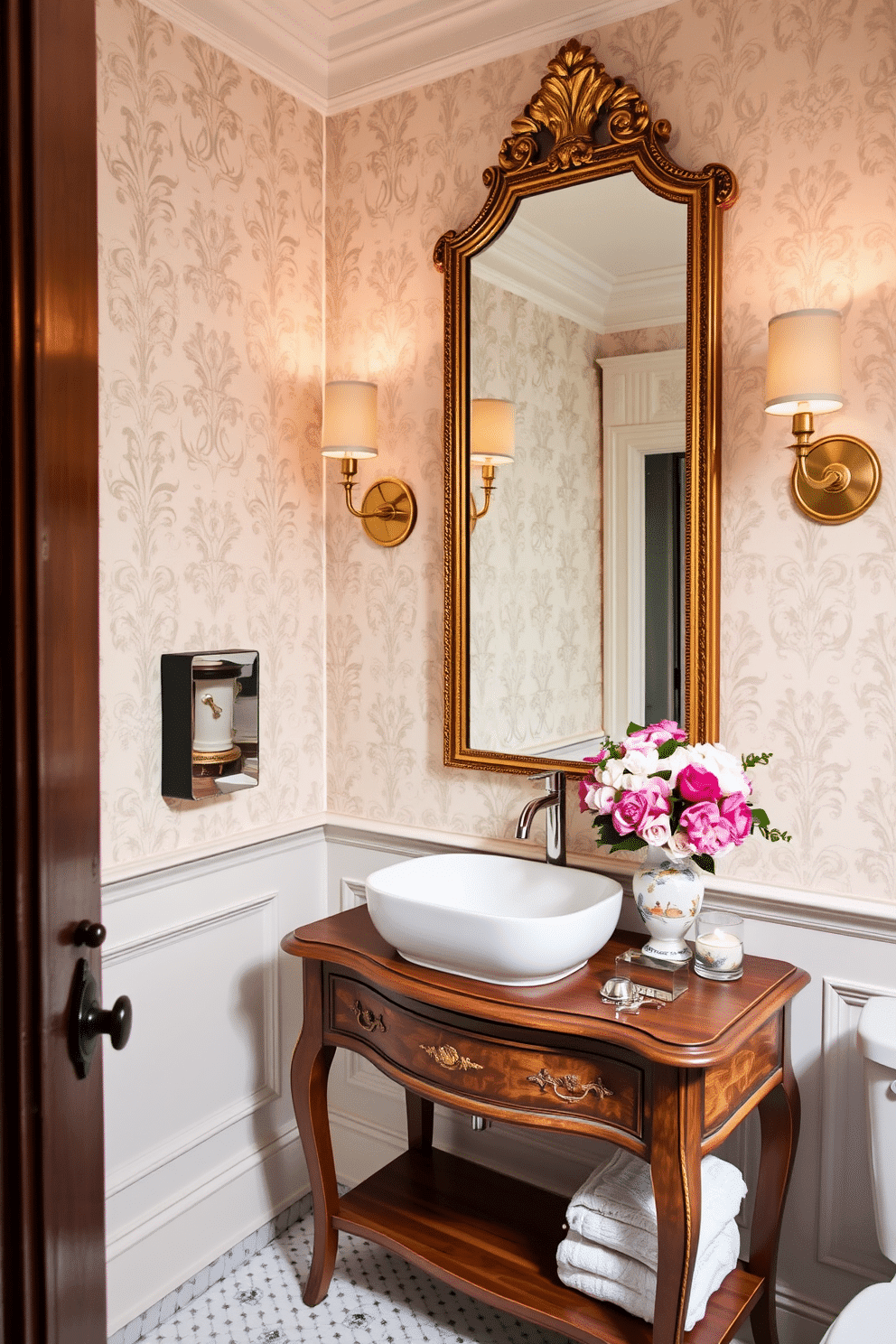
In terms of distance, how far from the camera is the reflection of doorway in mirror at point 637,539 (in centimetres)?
191

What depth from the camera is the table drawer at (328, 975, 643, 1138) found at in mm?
1542

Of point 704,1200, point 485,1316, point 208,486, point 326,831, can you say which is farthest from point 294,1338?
point 208,486

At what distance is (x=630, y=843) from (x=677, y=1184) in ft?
1.71

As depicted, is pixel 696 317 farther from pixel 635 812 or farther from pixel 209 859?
pixel 209 859

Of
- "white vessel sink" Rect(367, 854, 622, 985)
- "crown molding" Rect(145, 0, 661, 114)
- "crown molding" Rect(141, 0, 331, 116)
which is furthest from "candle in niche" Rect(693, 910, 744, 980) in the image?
"crown molding" Rect(141, 0, 331, 116)

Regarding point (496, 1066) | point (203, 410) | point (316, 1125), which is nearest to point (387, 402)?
point (203, 410)

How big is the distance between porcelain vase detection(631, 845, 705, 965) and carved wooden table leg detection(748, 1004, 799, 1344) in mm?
257

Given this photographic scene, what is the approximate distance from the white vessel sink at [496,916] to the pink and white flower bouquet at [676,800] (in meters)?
0.15

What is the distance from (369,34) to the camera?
2211mm

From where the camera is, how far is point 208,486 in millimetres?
2127

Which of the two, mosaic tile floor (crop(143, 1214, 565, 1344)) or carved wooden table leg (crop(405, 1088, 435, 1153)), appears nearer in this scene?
mosaic tile floor (crop(143, 1214, 565, 1344))

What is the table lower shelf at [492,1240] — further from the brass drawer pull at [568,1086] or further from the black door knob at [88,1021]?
the black door knob at [88,1021]

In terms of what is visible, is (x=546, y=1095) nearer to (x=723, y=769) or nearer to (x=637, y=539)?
(x=723, y=769)

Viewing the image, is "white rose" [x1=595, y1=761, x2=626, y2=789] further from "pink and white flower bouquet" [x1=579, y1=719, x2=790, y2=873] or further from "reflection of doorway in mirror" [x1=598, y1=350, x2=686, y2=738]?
"reflection of doorway in mirror" [x1=598, y1=350, x2=686, y2=738]
